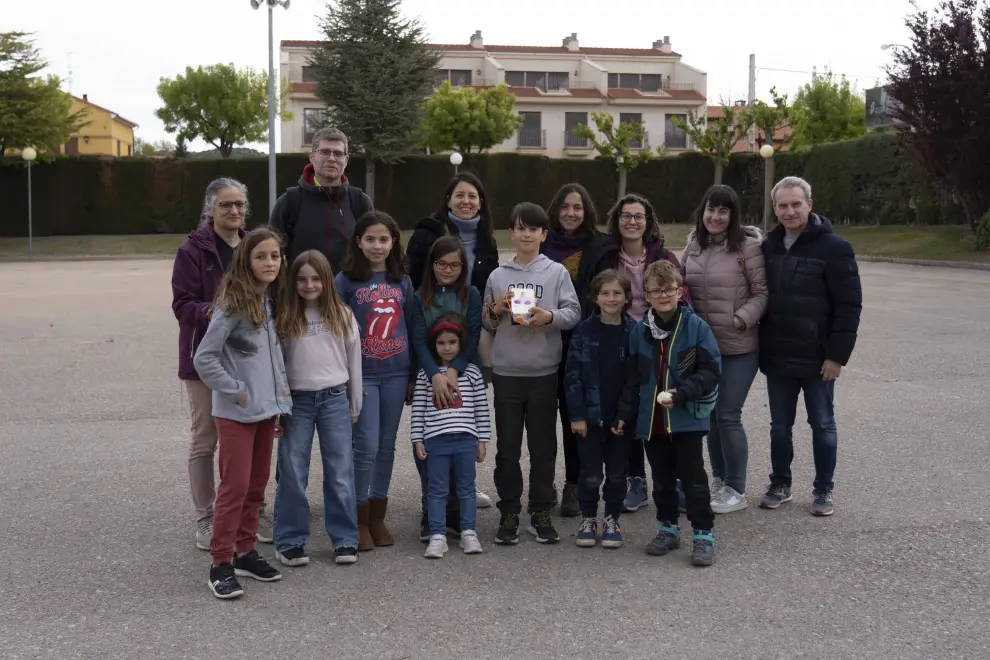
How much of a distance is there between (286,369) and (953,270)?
2182 cm

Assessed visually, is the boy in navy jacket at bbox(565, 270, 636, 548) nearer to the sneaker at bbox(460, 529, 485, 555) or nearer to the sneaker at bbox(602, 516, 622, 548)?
the sneaker at bbox(602, 516, 622, 548)

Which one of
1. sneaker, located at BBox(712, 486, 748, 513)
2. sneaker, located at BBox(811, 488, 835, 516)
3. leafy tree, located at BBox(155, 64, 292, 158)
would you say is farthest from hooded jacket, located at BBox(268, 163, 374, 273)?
leafy tree, located at BBox(155, 64, 292, 158)

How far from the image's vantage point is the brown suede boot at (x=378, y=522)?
188 inches

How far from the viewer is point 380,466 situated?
486cm

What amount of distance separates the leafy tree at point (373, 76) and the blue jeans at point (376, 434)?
115 feet

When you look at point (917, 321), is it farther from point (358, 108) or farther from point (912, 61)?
point (358, 108)

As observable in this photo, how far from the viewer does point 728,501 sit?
523 centimetres

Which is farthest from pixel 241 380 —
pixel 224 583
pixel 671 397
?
pixel 671 397

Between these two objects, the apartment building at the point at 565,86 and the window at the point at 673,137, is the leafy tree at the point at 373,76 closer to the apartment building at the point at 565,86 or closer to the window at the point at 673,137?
A: the apartment building at the point at 565,86

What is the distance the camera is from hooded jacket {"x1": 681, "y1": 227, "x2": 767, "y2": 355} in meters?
5.18

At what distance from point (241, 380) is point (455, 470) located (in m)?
1.17

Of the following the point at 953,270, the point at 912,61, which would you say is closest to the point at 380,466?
the point at 953,270

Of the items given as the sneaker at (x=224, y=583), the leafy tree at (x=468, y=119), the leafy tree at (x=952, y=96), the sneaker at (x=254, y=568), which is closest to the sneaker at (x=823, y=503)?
the sneaker at (x=254, y=568)

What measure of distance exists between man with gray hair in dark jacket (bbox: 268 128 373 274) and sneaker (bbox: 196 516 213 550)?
1.40 metres
